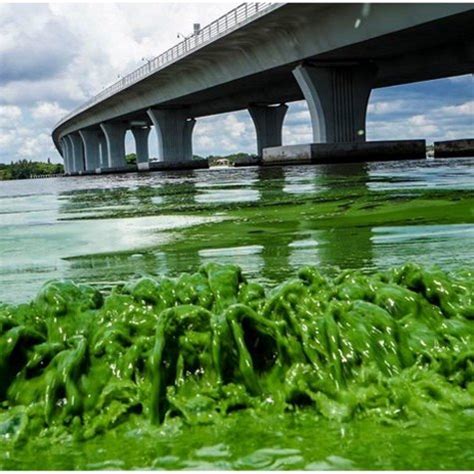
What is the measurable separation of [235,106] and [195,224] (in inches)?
2099

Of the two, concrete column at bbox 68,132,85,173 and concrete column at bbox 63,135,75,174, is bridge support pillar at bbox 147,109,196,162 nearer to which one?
concrete column at bbox 68,132,85,173

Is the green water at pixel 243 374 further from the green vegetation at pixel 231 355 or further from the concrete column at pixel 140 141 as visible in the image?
the concrete column at pixel 140 141

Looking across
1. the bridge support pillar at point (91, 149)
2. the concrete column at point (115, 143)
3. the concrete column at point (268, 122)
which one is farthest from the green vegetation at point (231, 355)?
the bridge support pillar at point (91, 149)

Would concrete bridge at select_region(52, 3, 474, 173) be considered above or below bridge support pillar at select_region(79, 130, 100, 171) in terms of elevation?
above

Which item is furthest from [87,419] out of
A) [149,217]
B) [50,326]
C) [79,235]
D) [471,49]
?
[471,49]

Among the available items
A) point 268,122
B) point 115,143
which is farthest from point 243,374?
point 115,143

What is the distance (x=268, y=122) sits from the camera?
60531mm

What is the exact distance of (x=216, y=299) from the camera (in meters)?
3.41

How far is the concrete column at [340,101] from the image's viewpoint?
36.7 m

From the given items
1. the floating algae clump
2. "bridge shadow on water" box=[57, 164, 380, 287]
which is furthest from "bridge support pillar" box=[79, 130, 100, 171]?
the floating algae clump

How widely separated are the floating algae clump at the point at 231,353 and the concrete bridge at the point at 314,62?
23.0m

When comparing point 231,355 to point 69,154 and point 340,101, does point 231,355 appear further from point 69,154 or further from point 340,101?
point 69,154

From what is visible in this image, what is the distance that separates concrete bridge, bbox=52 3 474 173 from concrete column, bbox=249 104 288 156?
13 centimetres

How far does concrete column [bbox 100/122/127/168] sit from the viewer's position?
248ft
